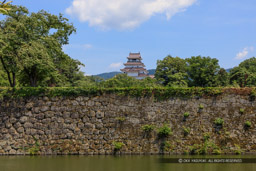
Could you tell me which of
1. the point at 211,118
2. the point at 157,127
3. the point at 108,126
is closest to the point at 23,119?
the point at 108,126

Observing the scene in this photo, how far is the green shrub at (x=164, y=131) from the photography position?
1565 cm

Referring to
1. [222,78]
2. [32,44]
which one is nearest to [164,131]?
[32,44]

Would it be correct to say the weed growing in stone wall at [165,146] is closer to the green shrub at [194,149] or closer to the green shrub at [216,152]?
the green shrub at [194,149]

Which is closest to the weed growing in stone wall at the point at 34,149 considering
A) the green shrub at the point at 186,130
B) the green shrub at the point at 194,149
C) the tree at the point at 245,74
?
the green shrub at the point at 186,130

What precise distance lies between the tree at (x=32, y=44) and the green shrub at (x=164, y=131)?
26.4 feet

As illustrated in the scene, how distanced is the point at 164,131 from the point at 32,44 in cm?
967

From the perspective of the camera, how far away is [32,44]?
17875mm

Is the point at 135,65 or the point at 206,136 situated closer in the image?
the point at 206,136

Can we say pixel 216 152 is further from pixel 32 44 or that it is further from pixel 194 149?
pixel 32 44

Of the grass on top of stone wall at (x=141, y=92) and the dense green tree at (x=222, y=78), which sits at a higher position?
the dense green tree at (x=222, y=78)

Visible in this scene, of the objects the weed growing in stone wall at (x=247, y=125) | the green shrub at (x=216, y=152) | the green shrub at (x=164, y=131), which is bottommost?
the green shrub at (x=216, y=152)

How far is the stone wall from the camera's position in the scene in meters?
15.8

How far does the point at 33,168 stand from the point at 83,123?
216 inches

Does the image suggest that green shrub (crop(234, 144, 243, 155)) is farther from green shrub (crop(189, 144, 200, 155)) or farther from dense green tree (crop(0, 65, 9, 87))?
dense green tree (crop(0, 65, 9, 87))
